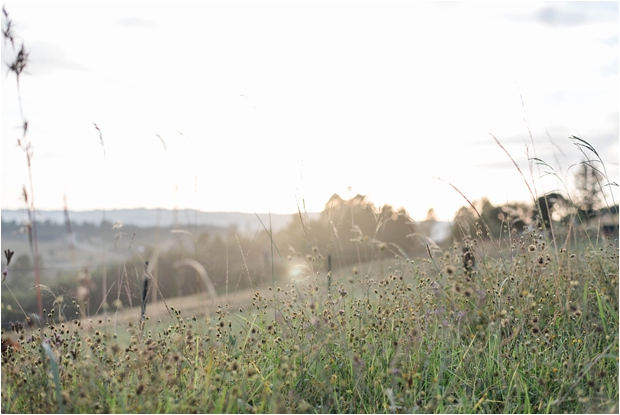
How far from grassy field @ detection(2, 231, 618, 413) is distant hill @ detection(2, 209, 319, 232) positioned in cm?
46

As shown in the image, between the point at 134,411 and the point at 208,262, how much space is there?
1473 mm

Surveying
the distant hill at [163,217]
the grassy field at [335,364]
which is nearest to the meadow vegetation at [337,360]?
the grassy field at [335,364]

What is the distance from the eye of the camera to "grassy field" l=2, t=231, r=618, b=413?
2648 millimetres

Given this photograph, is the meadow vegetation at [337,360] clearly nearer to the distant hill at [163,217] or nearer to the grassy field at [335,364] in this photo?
the grassy field at [335,364]

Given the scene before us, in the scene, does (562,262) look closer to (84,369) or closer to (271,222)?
(271,222)

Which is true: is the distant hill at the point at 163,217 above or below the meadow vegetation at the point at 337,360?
above

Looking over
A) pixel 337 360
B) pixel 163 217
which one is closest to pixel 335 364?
pixel 337 360

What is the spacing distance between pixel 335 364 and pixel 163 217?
133 cm

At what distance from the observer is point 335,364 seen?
3154mm

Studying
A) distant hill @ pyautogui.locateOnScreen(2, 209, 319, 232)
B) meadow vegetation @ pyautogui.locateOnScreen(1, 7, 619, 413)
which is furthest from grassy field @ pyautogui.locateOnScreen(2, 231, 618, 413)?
distant hill @ pyautogui.locateOnScreen(2, 209, 319, 232)

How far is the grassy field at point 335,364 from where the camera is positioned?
2.65 metres

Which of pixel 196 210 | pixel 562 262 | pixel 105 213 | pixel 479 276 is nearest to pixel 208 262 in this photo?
pixel 196 210

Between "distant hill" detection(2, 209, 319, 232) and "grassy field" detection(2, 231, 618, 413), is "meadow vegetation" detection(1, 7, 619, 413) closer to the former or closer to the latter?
"grassy field" detection(2, 231, 618, 413)

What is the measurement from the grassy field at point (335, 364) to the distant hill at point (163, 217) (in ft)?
1.51
